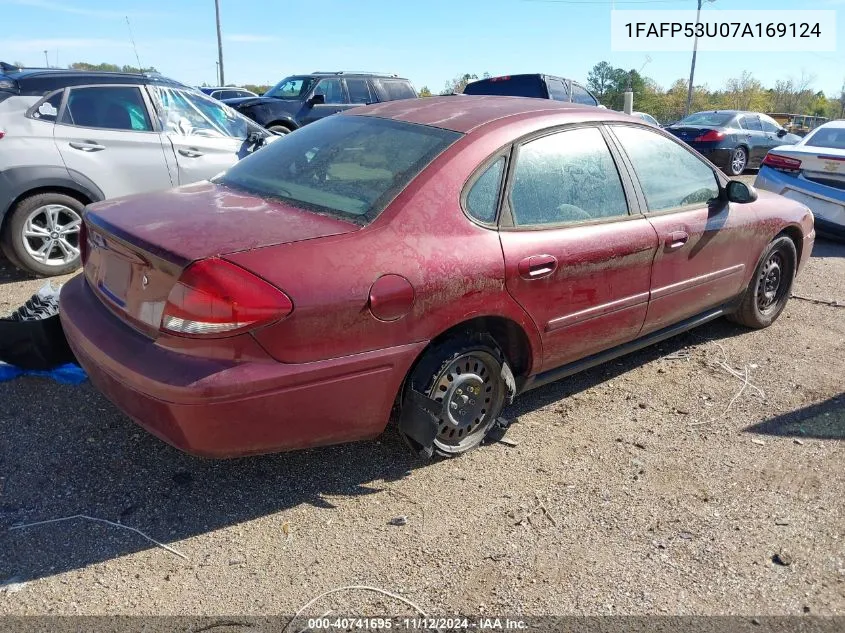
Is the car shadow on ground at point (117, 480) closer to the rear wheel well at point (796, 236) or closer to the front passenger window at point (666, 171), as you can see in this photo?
the front passenger window at point (666, 171)

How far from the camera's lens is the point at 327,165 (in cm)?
321

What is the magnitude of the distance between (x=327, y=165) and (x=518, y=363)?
131 centimetres

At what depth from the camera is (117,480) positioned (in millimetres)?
2898

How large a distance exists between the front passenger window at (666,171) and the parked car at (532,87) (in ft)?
26.0

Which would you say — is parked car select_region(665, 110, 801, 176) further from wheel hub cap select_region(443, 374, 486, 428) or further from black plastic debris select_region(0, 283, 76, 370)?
black plastic debris select_region(0, 283, 76, 370)

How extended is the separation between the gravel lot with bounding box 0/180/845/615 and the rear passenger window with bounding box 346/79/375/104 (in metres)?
10.8

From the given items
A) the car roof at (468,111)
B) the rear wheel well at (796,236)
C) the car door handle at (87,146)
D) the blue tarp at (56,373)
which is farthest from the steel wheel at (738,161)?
the blue tarp at (56,373)

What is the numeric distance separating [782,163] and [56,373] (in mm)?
7894

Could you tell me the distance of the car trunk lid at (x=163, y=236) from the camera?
245cm

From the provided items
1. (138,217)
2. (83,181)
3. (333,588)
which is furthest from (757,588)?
(83,181)

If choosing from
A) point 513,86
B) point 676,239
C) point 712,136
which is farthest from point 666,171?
point 712,136

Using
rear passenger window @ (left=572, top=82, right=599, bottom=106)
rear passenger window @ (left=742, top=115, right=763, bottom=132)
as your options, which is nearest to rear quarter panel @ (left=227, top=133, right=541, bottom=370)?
rear passenger window @ (left=572, top=82, right=599, bottom=106)

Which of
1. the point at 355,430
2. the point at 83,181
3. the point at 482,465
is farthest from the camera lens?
the point at 83,181

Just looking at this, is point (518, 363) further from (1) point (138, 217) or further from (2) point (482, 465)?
(1) point (138, 217)
